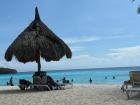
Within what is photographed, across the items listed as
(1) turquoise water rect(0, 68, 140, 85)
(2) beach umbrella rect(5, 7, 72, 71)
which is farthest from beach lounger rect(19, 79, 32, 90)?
(1) turquoise water rect(0, 68, 140, 85)

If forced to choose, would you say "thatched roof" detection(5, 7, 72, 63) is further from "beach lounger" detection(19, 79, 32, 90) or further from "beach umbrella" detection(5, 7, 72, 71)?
"beach lounger" detection(19, 79, 32, 90)

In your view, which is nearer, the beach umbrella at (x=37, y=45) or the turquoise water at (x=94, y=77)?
the beach umbrella at (x=37, y=45)

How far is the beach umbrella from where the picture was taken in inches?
798

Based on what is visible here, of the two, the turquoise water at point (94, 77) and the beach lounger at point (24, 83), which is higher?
the turquoise water at point (94, 77)

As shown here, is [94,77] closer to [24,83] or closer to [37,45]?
[24,83]

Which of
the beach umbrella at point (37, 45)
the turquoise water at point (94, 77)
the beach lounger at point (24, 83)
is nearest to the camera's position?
the beach umbrella at point (37, 45)

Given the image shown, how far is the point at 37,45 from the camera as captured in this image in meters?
20.3

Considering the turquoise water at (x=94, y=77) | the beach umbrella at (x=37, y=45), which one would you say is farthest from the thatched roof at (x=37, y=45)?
the turquoise water at (x=94, y=77)

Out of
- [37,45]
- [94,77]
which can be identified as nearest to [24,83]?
[37,45]

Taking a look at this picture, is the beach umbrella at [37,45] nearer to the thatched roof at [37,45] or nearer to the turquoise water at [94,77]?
the thatched roof at [37,45]

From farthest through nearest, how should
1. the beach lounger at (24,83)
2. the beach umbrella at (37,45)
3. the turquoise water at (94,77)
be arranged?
the turquoise water at (94,77)
the beach lounger at (24,83)
the beach umbrella at (37,45)

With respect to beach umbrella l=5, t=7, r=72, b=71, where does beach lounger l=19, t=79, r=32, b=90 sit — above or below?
below

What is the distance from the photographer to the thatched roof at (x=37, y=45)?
66.5ft

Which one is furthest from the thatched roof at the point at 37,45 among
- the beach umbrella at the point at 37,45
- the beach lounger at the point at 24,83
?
the beach lounger at the point at 24,83
